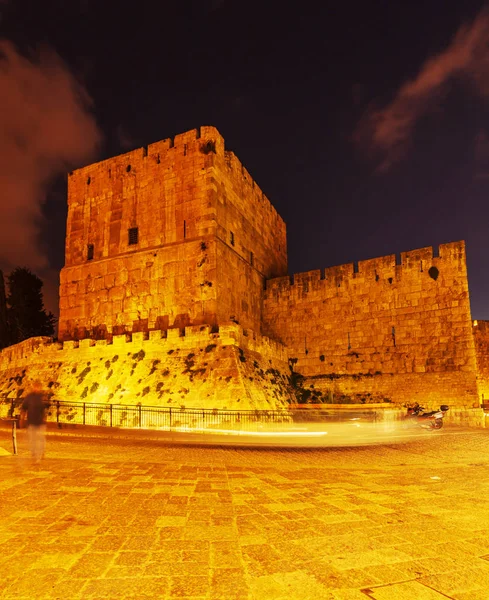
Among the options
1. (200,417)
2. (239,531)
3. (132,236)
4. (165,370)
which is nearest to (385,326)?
(165,370)

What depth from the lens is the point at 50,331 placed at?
40125 mm

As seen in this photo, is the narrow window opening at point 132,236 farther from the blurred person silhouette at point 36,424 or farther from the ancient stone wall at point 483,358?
the ancient stone wall at point 483,358

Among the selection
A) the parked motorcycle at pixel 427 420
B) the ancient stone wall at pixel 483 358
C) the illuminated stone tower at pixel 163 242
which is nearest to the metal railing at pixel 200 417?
the parked motorcycle at pixel 427 420

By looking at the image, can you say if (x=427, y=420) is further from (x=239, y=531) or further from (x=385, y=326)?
(x=239, y=531)

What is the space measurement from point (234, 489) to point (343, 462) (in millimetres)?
3425

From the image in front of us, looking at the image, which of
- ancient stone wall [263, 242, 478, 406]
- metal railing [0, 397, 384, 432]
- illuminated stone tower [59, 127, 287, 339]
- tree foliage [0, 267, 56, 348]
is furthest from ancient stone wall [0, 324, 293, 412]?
tree foliage [0, 267, 56, 348]

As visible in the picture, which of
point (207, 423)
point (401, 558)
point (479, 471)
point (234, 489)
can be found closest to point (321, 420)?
point (207, 423)

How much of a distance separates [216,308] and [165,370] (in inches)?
150

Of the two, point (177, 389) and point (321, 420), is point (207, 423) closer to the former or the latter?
point (177, 389)

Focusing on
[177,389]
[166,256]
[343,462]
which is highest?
[166,256]

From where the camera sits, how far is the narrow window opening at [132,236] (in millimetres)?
22844

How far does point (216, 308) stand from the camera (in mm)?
19797

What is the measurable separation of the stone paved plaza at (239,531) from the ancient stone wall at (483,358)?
2033cm

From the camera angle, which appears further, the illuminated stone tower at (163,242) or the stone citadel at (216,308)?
the illuminated stone tower at (163,242)
